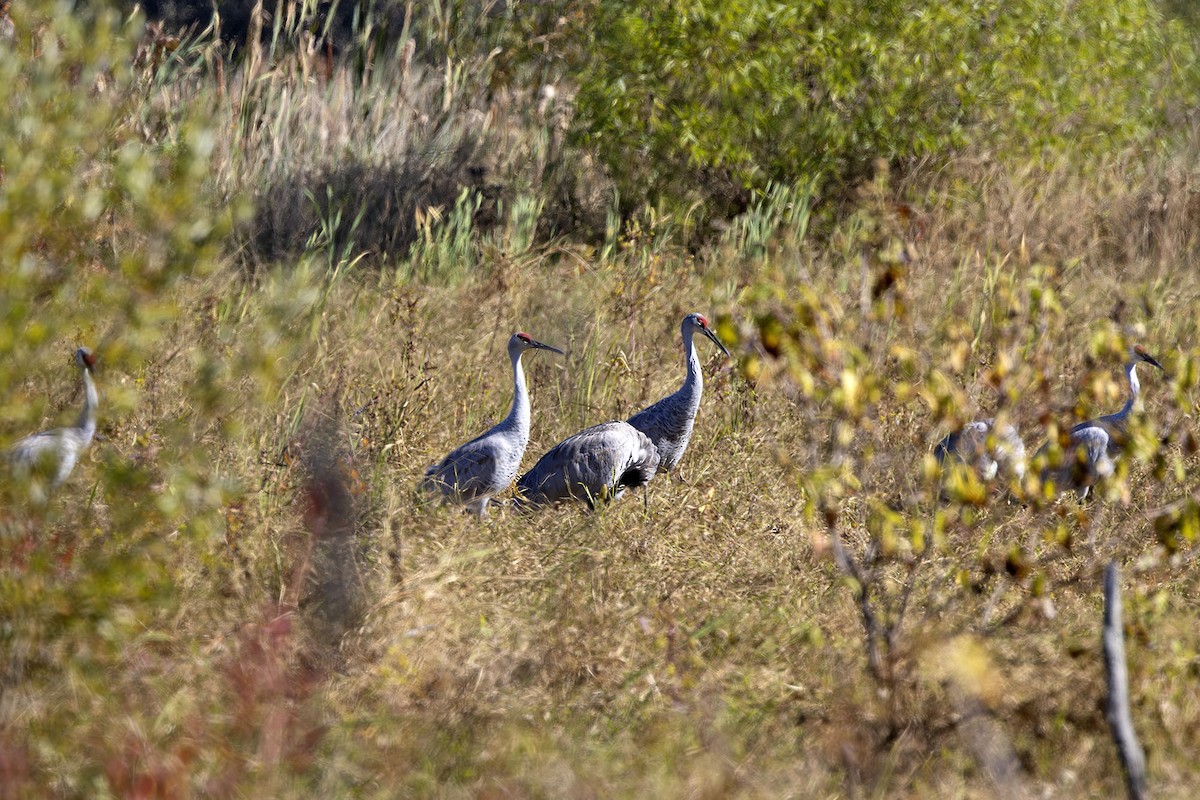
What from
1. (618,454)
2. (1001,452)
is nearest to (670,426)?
(618,454)

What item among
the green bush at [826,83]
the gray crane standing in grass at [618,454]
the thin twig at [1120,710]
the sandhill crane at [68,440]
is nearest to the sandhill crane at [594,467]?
the gray crane standing in grass at [618,454]

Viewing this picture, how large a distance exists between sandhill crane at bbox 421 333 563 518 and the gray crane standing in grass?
8.2 inches

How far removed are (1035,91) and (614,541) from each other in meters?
6.28

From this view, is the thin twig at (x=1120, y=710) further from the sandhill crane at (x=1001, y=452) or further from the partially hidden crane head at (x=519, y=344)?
the partially hidden crane head at (x=519, y=344)

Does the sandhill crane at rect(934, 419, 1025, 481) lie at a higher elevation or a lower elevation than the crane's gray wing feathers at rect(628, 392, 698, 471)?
higher

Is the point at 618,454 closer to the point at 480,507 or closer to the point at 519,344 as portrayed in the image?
the point at 480,507

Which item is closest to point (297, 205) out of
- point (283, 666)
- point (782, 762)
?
point (283, 666)

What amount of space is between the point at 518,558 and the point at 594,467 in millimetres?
1056

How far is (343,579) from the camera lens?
481 cm

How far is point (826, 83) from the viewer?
9805 mm

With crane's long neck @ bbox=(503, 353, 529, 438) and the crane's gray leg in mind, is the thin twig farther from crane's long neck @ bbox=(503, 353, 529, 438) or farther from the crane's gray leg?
crane's long neck @ bbox=(503, 353, 529, 438)

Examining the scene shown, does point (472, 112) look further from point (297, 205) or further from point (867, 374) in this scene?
point (867, 374)

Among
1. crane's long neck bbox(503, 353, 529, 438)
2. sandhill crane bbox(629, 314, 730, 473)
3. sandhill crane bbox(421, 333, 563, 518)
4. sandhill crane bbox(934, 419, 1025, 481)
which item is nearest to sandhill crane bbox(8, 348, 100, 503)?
sandhill crane bbox(421, 333, 563, 518)

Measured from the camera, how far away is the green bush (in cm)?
961
